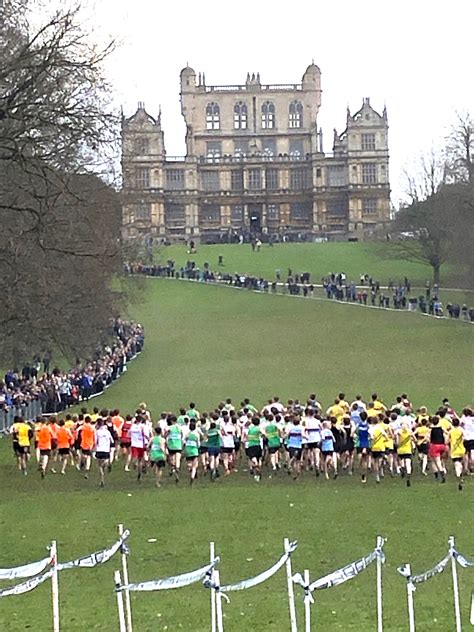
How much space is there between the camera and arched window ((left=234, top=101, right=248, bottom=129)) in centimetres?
12469

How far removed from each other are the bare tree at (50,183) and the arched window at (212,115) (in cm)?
8491

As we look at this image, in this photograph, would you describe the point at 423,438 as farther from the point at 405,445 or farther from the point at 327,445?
the point at 327,445

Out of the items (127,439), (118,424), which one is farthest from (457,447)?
(118,424)

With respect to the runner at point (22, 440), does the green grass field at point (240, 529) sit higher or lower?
lower

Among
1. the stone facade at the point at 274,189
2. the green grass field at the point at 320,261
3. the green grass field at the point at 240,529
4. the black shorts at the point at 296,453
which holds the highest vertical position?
the stone facade at the point at 274,189

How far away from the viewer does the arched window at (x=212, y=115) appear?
124500mm

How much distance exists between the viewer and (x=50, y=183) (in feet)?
82.1

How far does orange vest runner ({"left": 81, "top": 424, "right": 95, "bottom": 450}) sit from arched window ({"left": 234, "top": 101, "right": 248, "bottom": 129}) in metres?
102

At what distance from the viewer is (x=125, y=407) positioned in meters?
35.9

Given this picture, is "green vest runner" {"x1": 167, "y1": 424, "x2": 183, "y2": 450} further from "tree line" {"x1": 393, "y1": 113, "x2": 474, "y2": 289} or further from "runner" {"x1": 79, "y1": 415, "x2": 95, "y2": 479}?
"tree line" {"x1": 393, "y1": 113, "x2": 474, "y2": 289}

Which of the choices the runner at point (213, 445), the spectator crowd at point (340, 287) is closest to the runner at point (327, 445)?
the runner at point (213, 445)

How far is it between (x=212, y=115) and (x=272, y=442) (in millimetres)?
103317

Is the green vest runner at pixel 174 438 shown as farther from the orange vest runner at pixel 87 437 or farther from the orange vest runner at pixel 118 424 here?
the orange vest runner at pixel 118 424

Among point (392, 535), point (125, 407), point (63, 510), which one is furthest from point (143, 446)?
point (125, 407)
